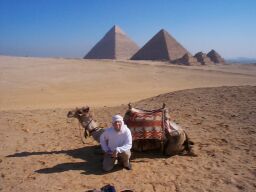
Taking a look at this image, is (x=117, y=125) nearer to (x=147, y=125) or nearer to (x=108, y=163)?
(x=108, y=163)

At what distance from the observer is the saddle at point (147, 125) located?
22.6 feet

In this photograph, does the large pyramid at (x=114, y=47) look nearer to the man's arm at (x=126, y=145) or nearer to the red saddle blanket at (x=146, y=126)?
the red saddle blanket at (x=146, y=126)

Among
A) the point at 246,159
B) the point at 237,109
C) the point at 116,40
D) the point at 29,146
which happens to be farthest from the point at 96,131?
the point at 116,40

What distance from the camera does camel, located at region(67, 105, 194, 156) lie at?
7004 mm

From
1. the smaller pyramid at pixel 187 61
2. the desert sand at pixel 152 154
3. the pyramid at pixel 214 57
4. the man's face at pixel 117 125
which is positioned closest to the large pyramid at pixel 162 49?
the pyramid at pixel 214 57

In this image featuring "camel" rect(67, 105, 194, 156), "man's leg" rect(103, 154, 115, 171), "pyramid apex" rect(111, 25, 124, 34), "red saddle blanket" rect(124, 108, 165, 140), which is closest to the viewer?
"man's leg" rect(103, 154, 115, 171)

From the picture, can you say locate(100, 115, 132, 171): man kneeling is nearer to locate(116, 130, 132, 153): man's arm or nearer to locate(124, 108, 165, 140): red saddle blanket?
locate(116, 130, 132, 153): man's arm

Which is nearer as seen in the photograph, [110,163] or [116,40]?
[110,163]

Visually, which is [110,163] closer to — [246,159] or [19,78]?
[246,159]

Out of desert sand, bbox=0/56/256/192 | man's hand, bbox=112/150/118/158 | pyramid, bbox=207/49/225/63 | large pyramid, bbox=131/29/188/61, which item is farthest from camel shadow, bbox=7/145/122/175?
pyramid, bbox=207/49/225/63

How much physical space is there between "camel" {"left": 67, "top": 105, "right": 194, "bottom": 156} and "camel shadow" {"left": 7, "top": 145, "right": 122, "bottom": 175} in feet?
1.22

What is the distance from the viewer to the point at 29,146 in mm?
7898

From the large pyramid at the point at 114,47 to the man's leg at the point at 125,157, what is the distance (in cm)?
6639

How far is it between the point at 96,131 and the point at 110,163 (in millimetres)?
933
